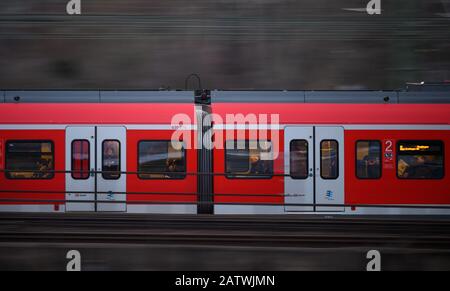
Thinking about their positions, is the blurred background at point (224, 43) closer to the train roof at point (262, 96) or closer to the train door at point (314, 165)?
the train roof at point (262, 96)

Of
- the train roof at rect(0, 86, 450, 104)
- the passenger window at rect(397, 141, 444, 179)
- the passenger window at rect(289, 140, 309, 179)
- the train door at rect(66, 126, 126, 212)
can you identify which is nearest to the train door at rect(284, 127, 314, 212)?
the passenger window at rect(289, 140, 309, 179)

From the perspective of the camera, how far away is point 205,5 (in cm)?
962

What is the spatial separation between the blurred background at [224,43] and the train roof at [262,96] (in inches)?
72.1

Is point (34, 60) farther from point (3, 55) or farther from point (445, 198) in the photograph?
point (445, 198)

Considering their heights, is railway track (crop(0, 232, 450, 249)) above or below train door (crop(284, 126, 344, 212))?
below

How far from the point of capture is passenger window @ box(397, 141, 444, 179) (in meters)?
11.7

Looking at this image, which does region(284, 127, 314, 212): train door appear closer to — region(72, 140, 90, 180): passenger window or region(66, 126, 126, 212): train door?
region(66, 126, 126, 212): train door

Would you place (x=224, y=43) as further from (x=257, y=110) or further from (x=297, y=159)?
(x=297, y=159)

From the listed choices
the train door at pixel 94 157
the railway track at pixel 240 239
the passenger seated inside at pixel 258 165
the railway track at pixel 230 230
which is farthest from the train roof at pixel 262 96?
the railway track at pixel 240 239

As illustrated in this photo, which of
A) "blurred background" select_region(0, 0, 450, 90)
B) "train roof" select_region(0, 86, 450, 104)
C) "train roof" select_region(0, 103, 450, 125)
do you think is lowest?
"train roof" select_region(0, 103, 450, 125)

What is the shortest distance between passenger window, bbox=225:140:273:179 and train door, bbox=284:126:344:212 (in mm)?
382
